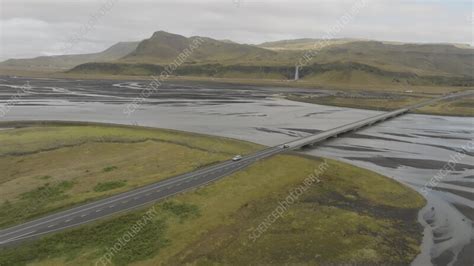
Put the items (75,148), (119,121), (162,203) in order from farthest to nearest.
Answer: (119,121), (75,148), (162,203)

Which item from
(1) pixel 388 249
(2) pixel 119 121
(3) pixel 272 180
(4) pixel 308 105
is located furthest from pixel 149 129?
(4) pixel 308 105

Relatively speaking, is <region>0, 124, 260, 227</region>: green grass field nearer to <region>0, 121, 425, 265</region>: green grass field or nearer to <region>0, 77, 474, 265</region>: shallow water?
<region>0, 121, 425, 265</region>: green grass field

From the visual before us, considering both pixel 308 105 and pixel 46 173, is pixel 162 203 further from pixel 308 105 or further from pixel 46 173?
pixel 308 105

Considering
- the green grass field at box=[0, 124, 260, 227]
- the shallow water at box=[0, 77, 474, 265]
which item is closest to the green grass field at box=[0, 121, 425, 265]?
the green grass field at box=[0, 124, 260, 227]

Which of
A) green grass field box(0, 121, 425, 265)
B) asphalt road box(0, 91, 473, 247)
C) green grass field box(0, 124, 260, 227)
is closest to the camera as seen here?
green grass field box(0, 121, 425, 265)

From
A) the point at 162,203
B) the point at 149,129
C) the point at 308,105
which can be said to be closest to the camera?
the point at 162,203

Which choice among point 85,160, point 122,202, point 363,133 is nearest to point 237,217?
point 122,202
